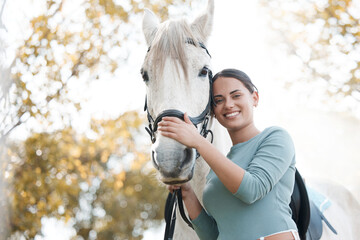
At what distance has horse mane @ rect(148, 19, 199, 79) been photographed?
80.3 inches

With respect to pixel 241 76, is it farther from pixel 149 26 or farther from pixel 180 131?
pixel 149 26

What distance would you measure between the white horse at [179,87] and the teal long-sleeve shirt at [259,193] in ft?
0.75

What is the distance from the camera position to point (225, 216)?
5.65 feet

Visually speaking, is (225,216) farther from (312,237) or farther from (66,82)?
(66,82)

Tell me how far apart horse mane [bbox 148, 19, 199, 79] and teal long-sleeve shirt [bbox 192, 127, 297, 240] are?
630mm

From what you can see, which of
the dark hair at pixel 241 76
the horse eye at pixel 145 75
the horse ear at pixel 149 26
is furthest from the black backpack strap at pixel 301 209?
the horse ear at pixel 149 26

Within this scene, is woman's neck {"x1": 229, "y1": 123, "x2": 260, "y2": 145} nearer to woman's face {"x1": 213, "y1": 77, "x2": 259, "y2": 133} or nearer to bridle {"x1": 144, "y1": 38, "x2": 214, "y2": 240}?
woman's face {"x1": 213, "y1": 77, "x2": 259, "y2": 133}

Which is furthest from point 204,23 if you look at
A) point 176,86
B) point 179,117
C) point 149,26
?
point 179,117

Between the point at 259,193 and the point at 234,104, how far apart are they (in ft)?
1.86

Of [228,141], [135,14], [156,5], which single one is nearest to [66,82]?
[135,14]

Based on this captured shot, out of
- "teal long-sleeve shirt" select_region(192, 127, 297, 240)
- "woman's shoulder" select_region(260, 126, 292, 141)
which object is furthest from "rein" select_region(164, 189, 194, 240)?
"woman's shoulder" select_region(260, 126, 292, 141)

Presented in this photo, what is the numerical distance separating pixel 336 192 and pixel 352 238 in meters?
0.62

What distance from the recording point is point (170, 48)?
81.1 inches

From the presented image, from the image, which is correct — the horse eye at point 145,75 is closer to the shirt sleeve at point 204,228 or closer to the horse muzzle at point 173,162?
the horse muzzle at point 173,162
